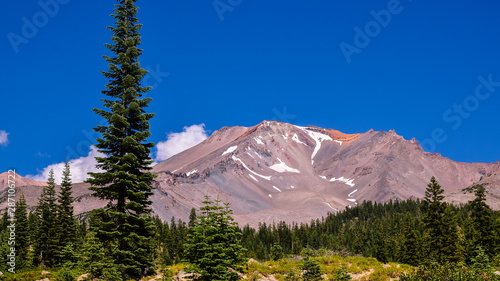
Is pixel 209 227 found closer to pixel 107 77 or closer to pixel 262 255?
pixel 107 77

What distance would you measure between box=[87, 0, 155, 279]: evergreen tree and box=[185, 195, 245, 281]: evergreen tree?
11.2ft

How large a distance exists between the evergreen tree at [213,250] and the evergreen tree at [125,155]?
3.41 meters

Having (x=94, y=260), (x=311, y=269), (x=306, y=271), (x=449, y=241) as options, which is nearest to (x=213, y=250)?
(x=311, y=269)

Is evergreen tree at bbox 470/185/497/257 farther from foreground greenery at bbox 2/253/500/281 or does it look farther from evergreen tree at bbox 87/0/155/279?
evergreen tree at bbox 87/0/155/279

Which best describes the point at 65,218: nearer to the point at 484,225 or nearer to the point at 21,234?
the point at 21,234

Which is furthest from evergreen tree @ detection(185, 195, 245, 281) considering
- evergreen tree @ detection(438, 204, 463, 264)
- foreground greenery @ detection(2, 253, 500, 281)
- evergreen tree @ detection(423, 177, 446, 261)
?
evergreen tree @ detection(438, 204, 463, 264)

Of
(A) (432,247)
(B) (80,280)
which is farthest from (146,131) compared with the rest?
(A) (432,247)

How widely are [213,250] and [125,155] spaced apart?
23.3 ft

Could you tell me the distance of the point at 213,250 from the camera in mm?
19469

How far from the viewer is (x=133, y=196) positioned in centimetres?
2111

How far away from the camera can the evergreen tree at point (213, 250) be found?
62.3 feet

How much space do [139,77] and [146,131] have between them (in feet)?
11.5

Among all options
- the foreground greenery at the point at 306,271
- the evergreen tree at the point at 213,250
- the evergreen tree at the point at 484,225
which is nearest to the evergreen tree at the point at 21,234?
the foreground greenery at the point at 306,271

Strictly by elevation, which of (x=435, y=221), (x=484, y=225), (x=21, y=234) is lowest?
(x=484, y=225)
